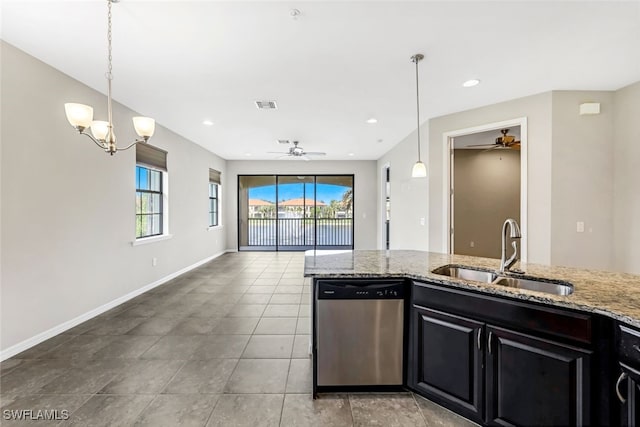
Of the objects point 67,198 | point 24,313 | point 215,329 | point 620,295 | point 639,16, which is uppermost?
point 639,16

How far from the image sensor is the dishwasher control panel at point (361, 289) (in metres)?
1.99

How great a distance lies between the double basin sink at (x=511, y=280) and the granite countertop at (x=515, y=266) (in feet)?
0.17

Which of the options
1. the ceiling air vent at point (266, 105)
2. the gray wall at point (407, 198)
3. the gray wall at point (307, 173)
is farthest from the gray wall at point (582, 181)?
the gray wall at point (307, 173)

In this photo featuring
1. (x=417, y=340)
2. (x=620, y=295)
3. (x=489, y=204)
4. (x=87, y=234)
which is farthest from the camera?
(x=489, y=204)

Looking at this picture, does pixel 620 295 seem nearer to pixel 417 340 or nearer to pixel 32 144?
pixel 417 340

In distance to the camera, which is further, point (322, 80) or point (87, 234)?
point (87, 234)

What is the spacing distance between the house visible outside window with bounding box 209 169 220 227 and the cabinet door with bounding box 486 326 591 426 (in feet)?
22.6

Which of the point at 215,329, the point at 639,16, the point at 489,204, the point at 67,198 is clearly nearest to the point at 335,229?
the point at 489,204

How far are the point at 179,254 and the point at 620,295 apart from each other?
5.88 metres

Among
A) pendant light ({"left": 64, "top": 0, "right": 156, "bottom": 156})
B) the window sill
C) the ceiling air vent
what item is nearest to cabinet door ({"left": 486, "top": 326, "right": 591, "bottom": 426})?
pendant light ({"left": 64, "top": 0, "right": 156, "bottom": 156})

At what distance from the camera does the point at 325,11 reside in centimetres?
197

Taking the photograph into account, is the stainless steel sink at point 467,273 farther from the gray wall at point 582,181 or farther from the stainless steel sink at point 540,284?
the gray wall at point 582,181

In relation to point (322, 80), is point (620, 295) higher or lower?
lower

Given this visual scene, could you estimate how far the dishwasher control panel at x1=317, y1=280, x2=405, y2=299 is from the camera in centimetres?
199
